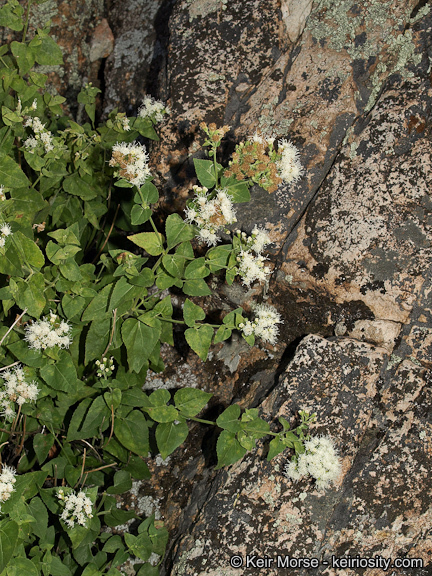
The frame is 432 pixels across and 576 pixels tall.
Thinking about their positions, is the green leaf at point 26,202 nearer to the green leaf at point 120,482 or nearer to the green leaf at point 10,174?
the green leaf at point 10,174

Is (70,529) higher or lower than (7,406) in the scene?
lower

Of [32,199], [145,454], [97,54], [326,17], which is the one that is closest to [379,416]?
[145,454]

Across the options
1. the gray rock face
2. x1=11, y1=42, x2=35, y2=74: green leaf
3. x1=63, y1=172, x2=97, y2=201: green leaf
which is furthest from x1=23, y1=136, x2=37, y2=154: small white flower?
the gray rock face

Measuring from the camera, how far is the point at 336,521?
253 cm

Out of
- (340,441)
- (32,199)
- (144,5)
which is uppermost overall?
(144,5)

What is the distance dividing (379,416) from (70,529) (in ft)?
5.53

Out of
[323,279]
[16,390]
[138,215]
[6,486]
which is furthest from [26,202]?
[323,279]

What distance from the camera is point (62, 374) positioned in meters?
2.40

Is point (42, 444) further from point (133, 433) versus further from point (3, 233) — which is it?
point (3, 233)

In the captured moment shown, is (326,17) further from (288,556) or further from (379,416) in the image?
(288,556)

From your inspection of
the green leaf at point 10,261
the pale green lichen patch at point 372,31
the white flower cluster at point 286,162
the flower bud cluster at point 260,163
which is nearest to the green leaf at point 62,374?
the green leaf at point 10,261

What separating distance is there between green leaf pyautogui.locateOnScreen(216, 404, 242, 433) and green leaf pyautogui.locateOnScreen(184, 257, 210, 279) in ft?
2.19

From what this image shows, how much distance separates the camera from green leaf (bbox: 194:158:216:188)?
2.21 meters

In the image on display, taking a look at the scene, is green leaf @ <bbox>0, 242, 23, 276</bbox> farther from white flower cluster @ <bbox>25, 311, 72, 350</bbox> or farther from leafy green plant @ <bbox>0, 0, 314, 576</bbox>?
white flower cluster @ <bbox>25, 311, 72, 350</bbox>
